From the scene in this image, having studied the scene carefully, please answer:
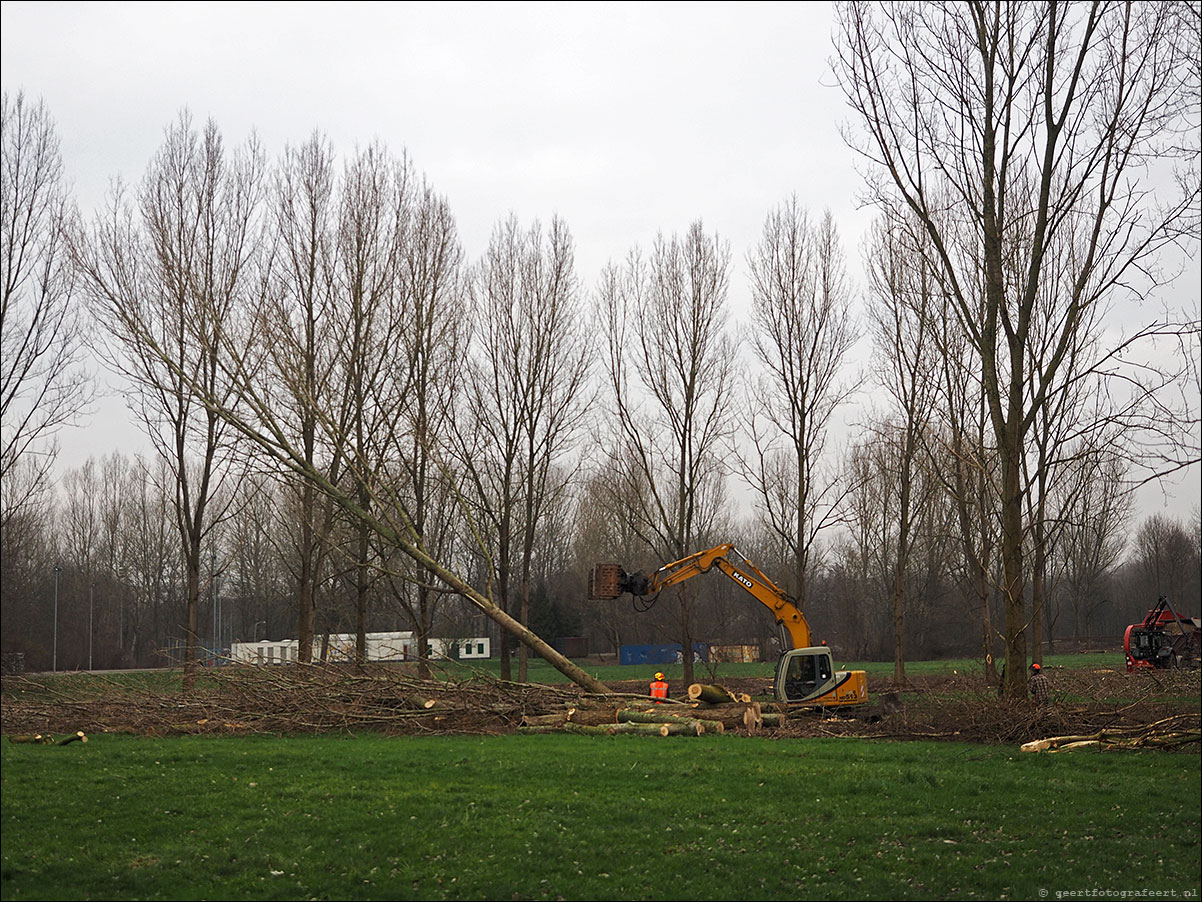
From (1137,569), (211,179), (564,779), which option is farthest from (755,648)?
(564,779)

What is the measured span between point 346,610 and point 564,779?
93.1 feet

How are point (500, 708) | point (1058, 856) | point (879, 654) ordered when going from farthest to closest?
point (879, 654)
point (500, 708)
point (1058, 856)

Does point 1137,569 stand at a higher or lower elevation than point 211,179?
lower

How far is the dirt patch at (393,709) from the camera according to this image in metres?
14.8

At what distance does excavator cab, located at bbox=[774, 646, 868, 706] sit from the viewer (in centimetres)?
1805

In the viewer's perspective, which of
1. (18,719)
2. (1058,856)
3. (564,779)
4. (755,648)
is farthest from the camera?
A: (755,648)

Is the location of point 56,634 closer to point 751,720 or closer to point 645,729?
point 645,729

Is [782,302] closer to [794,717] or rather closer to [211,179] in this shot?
[794,717]

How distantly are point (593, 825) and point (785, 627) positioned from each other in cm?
1107

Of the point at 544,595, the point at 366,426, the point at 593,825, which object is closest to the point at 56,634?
the point at 544,595

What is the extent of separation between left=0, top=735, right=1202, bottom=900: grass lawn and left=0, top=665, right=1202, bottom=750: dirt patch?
7.71 feet

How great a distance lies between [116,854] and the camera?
26.8 ft

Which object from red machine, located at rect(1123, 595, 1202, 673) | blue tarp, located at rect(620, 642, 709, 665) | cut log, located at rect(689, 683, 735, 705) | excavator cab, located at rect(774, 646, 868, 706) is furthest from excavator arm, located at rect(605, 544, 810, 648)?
blue tarp, located at rect(620, 642, 709, 665)

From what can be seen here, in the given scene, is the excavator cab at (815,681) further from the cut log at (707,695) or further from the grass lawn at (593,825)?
the grass lawn at (593,825)
